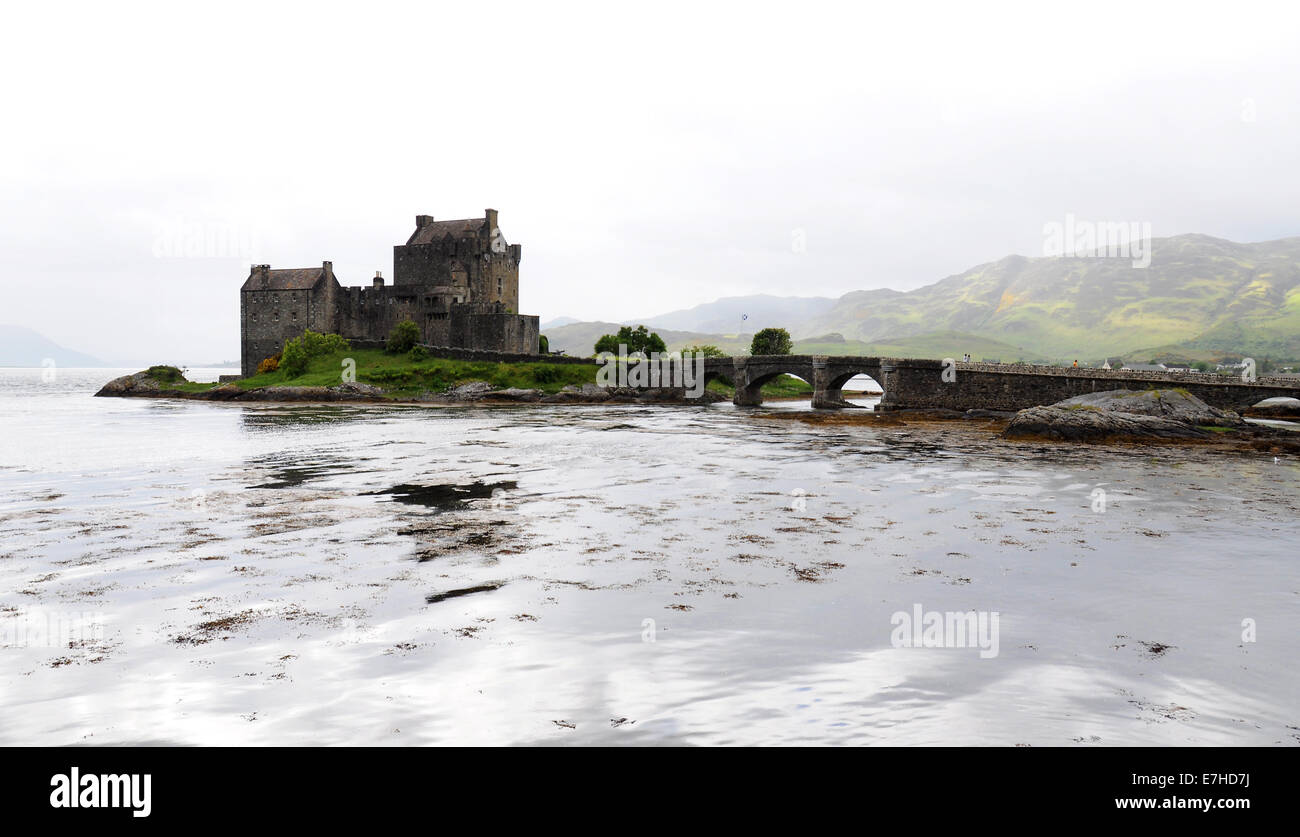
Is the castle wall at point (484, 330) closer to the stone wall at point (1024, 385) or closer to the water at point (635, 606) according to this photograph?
the stone wall at point (1024, 385)

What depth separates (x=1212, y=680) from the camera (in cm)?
1008

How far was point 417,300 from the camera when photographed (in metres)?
103

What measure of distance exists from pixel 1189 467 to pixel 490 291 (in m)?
86.8

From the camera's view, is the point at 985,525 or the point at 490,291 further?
the point at 490,291

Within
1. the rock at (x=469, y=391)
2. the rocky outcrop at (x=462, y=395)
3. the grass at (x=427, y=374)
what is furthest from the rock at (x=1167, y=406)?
the rock at (x=469, y=391)

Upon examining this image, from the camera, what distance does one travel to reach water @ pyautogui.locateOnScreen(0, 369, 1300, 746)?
8.63m

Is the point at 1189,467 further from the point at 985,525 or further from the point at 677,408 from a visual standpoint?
the point at 677,408

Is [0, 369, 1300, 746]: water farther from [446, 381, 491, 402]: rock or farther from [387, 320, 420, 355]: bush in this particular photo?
[387, 320, 420, 355]: bush

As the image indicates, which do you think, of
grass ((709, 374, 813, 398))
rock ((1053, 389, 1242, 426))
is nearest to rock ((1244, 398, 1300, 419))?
rock ((1053, 389, 1242, 426))

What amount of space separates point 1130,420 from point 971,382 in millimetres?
20290

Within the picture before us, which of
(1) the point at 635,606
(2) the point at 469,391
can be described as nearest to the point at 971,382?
(2) the point at 469,391

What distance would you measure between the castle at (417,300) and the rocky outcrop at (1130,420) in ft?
213

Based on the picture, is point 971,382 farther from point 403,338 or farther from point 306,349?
point 306,349
